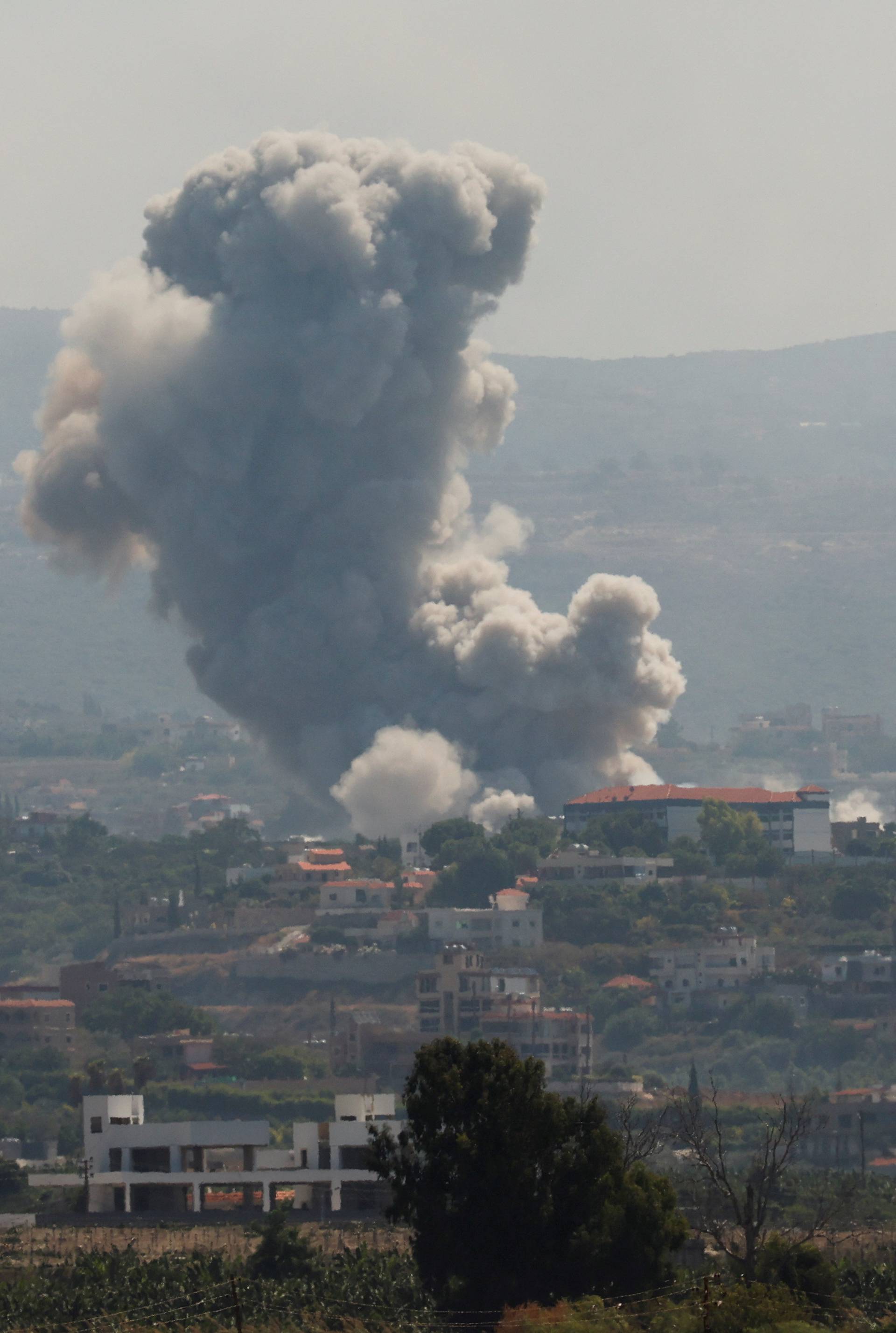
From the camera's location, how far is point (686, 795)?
494 ft

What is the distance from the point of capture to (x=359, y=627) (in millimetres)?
131875

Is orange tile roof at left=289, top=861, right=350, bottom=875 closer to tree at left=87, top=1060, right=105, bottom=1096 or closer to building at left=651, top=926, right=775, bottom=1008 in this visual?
building at left=651, top=926, right=775, bottom=1008

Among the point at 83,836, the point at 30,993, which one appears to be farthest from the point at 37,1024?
the point at 83,836

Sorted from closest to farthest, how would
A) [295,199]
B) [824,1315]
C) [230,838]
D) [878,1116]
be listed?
1. [824,1315]
2. [878,1116]
3. [295,199]
4. [230,838]

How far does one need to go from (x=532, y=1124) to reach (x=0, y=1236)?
18.0 m

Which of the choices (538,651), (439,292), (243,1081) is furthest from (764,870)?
(243,1081)

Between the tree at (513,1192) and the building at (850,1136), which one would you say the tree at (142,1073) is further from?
the tree at (513,1192)

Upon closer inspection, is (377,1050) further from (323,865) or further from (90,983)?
(323,865)

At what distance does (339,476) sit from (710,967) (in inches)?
993

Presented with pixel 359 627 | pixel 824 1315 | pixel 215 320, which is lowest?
pixel 824 1315

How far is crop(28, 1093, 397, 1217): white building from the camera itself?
72000 mm

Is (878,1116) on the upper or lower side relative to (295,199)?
lower

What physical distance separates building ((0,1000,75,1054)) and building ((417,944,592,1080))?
12.8 metres

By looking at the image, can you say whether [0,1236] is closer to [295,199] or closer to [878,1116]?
[878,1116]
